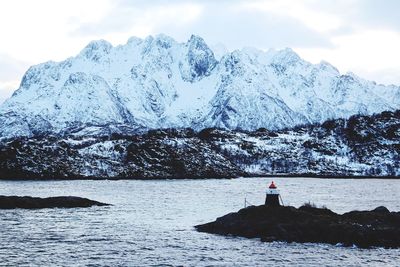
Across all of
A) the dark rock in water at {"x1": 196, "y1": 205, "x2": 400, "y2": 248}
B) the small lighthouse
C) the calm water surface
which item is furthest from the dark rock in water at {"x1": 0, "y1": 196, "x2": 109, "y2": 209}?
the small lighthouse

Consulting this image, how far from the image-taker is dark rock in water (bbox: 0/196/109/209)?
365ft

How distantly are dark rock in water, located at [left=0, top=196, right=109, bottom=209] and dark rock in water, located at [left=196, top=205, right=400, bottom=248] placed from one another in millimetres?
44234

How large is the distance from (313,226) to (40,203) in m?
60.6

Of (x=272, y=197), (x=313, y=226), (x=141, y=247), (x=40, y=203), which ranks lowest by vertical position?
(x=141, y=247)

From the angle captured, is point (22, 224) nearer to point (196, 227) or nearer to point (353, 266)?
point (196, 227)

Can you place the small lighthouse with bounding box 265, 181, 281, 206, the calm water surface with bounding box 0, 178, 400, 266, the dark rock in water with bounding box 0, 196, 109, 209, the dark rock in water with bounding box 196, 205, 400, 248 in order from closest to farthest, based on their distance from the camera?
the calm water surface with bounding box 0, 178, 400, 266 < the dark rock in water with bounding box 196, 205, 400, 248 < the small lighthouse with bounding box 265, 181, 281, 206 < the dark rock in water with bounding box 0, 196, 109, 209

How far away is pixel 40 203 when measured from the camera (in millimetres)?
112812

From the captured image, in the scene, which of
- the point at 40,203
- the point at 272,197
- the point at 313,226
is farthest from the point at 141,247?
the point at 40,203

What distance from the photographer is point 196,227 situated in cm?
8306

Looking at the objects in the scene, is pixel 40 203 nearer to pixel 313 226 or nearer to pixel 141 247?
pixel 141 247

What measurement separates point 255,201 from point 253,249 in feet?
231

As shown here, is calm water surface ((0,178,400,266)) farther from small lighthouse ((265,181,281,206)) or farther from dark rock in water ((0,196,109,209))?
dark rock in water ((0,196,109,209))

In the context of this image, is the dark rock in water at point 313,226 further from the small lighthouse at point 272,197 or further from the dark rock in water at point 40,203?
the dark rock in water at point 40,203

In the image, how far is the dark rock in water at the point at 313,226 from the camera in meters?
67.7
